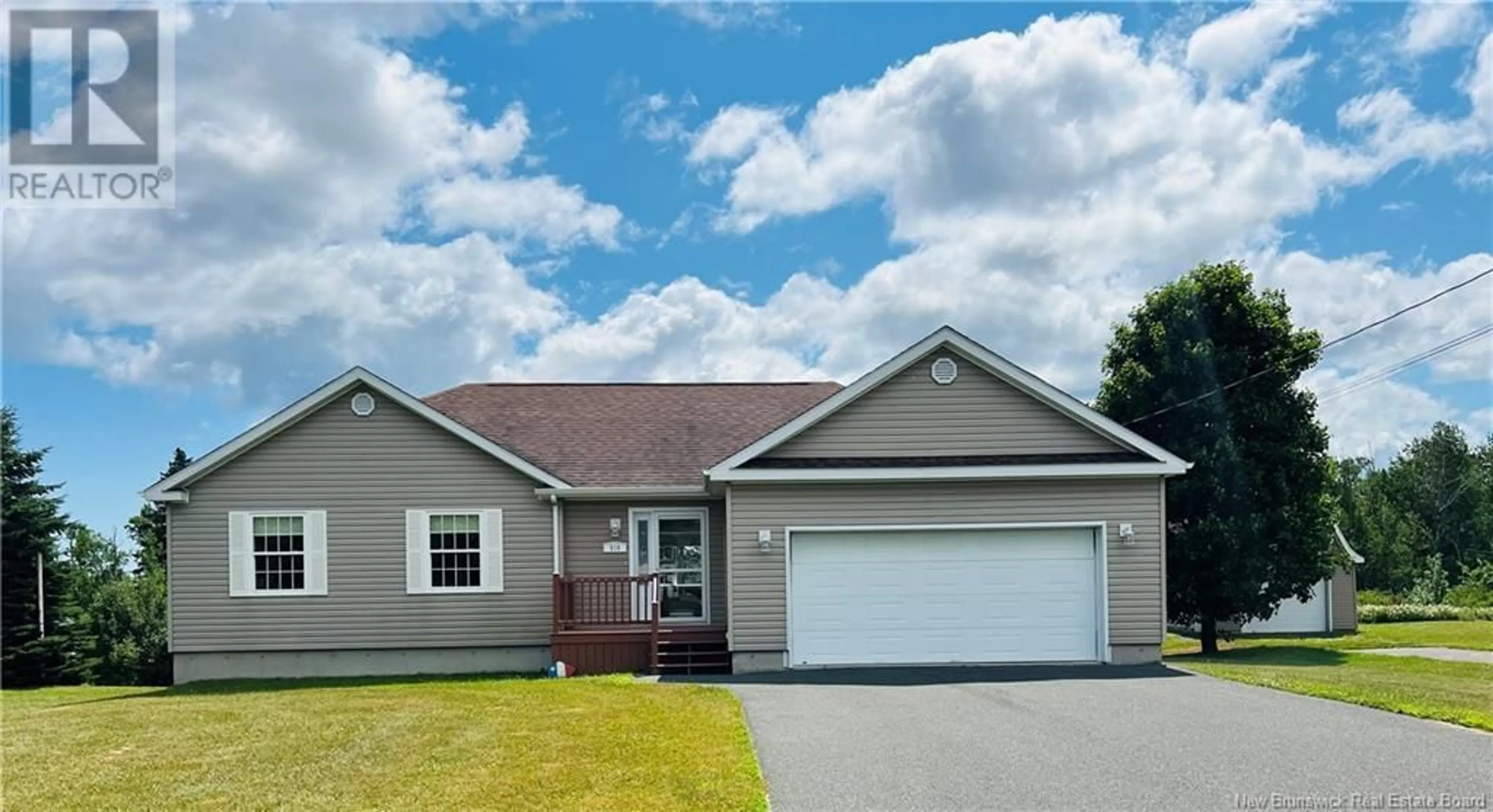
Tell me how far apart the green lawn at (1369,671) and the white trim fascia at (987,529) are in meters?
1.22

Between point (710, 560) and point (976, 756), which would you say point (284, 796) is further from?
point (710, 560)

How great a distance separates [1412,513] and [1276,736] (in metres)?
61.1

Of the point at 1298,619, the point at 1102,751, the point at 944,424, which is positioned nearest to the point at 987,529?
the point at 944,424

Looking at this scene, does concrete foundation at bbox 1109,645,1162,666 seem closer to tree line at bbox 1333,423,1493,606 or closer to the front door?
the front door

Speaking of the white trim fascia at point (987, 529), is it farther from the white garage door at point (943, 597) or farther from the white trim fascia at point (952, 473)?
the white trim fascia at point (952, 473)

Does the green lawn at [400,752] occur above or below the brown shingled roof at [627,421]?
below

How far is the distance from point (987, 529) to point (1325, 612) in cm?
1944

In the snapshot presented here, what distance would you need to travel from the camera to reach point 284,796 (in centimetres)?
805

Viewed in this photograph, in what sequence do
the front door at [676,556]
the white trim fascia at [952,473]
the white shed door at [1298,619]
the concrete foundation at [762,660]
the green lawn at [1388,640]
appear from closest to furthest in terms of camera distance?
A: 1. the white trim fascia at [952,473]
2. the concrete foundation at [762,660]
3. the front door at [676,556]
4. the green lawn at [1388,640]
5. the white shed door at [1298,619]

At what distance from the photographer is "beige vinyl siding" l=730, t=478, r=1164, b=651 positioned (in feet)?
53.7

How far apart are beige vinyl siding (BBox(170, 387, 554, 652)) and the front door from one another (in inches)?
63.2

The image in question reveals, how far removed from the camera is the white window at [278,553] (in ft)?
58.3

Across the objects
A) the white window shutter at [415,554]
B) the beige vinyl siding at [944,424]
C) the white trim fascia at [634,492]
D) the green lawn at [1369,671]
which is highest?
the beige vinyl siding at [944,424]
